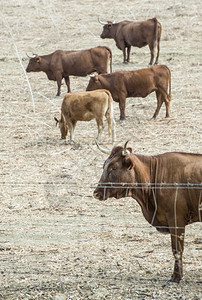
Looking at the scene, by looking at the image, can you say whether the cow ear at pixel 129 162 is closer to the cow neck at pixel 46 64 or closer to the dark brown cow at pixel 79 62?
the dark brown cow at pixel 79 62

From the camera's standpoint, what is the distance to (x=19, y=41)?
20.8 meters

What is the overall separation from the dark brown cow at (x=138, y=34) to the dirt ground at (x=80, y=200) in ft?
1.89

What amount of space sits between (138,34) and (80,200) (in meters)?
10.4

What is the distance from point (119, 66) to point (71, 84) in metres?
1.88

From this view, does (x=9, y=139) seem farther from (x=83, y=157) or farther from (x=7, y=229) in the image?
(x=7, y=229)

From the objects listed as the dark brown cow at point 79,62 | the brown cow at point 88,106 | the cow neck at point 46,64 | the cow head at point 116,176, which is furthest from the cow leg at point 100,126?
the cow head at point 116,176

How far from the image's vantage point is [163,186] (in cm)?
547

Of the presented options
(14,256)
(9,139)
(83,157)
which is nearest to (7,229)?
(14,256)

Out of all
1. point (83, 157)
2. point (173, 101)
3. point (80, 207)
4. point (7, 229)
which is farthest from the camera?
point (173, 101)

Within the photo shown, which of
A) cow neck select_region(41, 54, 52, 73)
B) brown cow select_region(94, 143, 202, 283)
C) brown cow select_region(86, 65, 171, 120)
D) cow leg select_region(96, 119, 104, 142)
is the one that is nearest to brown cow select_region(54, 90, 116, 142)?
cow leg select_region(96, 119, 104, 142)

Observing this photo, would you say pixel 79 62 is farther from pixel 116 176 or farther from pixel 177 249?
pixel 177 249

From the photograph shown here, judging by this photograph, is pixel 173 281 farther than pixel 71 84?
No

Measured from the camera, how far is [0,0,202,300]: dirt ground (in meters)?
5.62

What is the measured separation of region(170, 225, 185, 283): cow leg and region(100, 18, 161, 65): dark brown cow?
12292 mm
